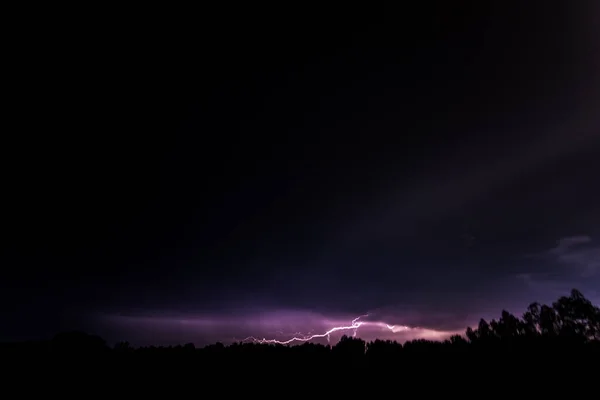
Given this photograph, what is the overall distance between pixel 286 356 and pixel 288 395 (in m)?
1.21

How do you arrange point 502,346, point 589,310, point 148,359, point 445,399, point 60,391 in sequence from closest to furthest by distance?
point 445,399, point 60,391, point 502,346, point 148,359, point 589,310

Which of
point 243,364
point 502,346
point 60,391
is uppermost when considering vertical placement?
point 502,346

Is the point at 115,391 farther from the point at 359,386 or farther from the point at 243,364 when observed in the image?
the point at 359,386

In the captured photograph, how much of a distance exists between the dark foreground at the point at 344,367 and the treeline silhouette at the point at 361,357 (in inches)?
1.0

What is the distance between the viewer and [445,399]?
6.78m

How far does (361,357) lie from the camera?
8.19 meters

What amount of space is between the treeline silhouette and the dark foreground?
3 centimetres

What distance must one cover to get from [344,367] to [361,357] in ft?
1.95

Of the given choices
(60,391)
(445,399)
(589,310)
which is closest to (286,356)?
(445,399)

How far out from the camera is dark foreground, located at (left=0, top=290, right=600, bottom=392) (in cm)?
692

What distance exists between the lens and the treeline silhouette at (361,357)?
718 centimetres

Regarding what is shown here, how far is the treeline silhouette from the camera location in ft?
23.5

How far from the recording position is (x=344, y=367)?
26.5ft

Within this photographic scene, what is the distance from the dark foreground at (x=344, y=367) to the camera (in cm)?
692
